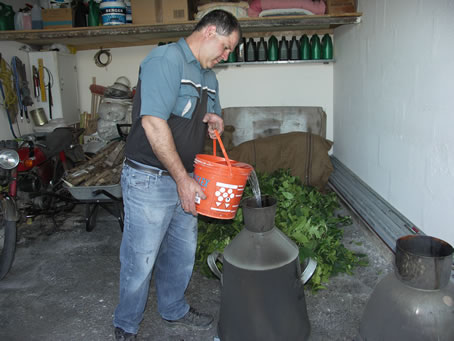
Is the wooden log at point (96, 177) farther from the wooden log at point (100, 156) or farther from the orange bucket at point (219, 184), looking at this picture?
the orange bucket at point (219, 184)

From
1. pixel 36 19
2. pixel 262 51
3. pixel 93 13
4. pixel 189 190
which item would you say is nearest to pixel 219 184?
pixel 189 190

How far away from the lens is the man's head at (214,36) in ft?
6.50

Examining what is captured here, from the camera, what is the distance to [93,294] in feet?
9.93

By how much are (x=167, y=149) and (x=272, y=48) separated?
14.6 feet

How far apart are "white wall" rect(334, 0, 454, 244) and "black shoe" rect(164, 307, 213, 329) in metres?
1.74

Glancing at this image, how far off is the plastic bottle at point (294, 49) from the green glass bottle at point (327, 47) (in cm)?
38

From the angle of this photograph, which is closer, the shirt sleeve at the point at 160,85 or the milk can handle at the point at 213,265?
the shirt sleeve at the point at 160,85

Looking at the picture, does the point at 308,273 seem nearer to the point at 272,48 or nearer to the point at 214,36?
the point at 214,36

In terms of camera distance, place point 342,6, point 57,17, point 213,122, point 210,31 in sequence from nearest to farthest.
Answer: point 210,31 < point 213,122 < point 342,6 < point 57,17

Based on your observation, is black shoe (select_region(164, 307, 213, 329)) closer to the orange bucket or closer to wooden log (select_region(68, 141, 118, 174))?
the orange bucket

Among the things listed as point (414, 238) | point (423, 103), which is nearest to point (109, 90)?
point (423, 103)

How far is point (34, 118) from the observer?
236 inches

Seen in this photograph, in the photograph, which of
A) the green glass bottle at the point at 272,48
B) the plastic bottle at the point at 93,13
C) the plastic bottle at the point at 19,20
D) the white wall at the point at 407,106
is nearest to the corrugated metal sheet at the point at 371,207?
the white wall at the point at 407,106

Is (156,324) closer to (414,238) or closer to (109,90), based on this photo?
(414,238)
